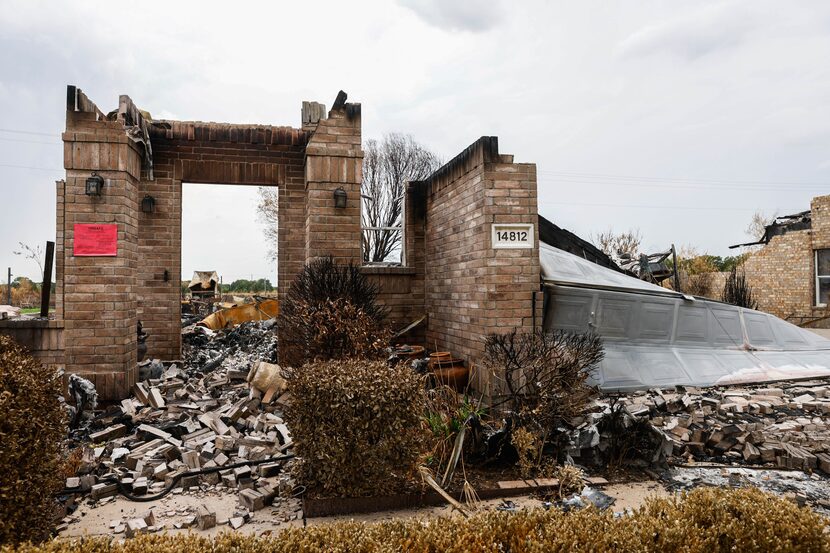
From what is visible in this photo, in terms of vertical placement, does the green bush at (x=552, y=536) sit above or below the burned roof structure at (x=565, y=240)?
below

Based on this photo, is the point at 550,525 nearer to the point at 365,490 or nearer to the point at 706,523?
the point at 706,523

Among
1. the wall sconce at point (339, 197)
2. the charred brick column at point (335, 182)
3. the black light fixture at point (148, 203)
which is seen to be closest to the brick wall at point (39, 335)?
the black light fixture at point (148, 203)

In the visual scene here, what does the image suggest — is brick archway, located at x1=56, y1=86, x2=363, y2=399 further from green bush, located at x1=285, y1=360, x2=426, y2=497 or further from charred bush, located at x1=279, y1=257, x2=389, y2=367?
green bush, located at x1=285, y1=360, x2=426, y2=497

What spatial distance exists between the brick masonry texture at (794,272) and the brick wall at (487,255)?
50.3 feet

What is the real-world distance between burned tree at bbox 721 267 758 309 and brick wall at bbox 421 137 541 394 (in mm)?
12747

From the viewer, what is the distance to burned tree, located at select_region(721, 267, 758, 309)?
1614cm

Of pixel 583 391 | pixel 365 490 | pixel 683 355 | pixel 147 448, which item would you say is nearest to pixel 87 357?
pixel 147 448

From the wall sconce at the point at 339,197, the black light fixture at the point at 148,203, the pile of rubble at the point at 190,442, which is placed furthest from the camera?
the black light fixture at the point at 148,203

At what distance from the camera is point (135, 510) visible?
3598 millimetres

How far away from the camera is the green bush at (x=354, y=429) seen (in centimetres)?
345

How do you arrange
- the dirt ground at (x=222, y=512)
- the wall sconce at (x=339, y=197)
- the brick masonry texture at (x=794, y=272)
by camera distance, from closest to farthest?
1. the dirt ground at (x=222, y=512)
2. the wall sconce at (x=339, y=197)
3. the brick masonry texture at (x=794, y=272)

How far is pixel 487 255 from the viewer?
19.5 feet

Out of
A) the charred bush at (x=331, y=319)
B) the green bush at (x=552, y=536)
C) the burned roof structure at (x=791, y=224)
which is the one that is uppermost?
the burned roof structure at (x=791, y=224)

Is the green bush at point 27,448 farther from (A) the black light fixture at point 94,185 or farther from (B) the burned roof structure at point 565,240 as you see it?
(B) the burned roof structure at point 565,240
